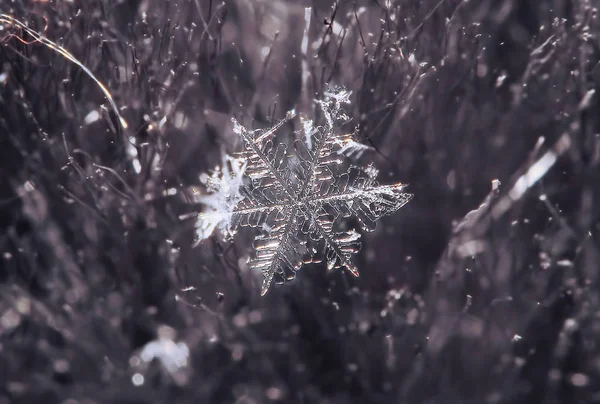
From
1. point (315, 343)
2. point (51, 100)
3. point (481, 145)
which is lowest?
point (315, 343)

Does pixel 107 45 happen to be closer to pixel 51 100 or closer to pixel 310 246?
pixel 51 100

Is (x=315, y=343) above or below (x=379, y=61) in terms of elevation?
below

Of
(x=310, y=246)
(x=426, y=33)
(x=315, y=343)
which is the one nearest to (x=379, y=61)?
(x=426, y=33)
